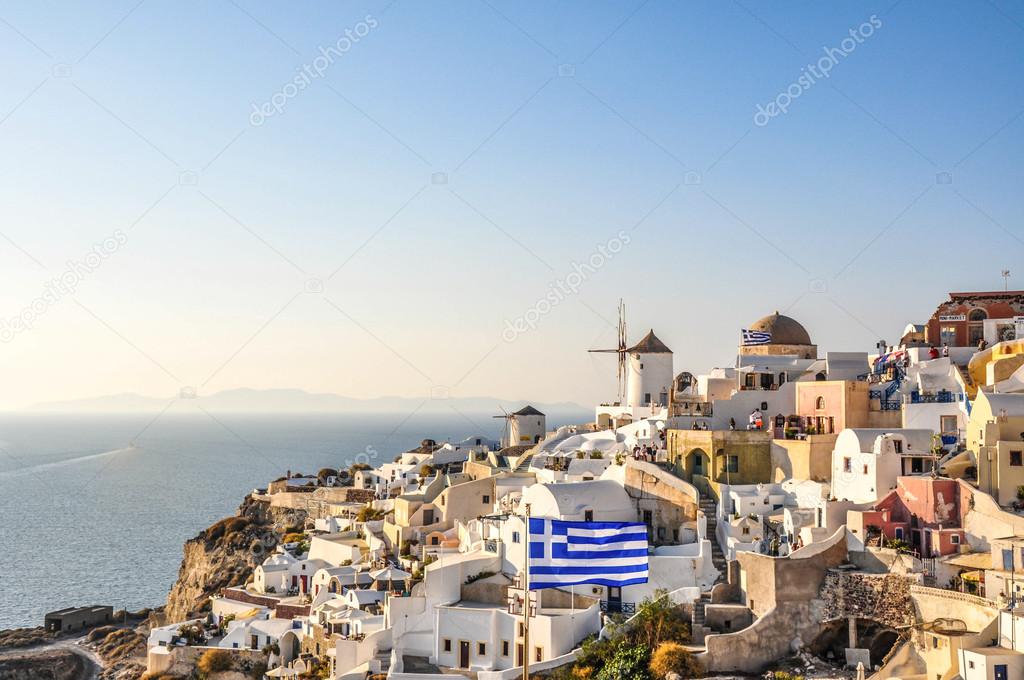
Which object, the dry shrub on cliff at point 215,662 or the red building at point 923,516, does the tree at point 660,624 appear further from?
the dry shrub on cliff at point 215,662

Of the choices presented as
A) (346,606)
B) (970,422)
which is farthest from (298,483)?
(970,422)

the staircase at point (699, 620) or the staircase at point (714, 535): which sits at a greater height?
the staircase at point (714, 535)

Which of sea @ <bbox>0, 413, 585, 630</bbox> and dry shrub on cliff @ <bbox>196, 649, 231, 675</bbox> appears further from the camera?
sea @ <bbox>0, 413, 585, 630</bbox>

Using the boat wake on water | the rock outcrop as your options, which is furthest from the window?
the boat wake on water

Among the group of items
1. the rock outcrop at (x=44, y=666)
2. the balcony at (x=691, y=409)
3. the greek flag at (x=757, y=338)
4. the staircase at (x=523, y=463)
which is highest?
the greek flag at (x=757, y=338)

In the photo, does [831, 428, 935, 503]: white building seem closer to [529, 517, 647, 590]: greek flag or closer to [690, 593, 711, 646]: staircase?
[690, 593, 711, 646]: staircase

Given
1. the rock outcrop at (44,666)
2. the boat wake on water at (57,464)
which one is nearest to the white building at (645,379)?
the rock outcrop at (44,666)
